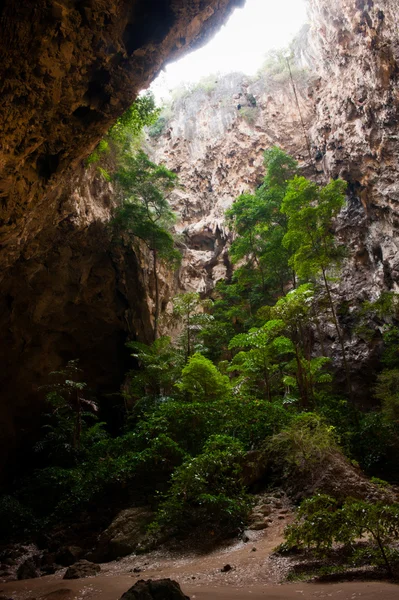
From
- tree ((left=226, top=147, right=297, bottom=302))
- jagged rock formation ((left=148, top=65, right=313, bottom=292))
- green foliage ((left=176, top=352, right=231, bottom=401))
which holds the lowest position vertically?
green foliage ((left=176, top=352, right=231, bottom=401))

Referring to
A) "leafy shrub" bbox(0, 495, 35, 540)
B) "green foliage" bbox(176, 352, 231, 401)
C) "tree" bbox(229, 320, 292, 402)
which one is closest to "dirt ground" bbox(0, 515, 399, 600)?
"leafy shrub" bbox(0, 495, 35, 540)

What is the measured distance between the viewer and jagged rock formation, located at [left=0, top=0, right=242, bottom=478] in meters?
5.43

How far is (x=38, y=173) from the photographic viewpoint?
22.6ft

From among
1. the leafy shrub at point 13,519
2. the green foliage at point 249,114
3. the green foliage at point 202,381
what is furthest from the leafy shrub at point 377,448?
the green foliage at point 249,114

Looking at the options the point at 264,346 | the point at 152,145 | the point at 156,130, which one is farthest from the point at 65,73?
the point at 156,130

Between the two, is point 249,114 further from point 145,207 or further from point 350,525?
point 350,525

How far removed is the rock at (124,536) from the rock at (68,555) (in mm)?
345

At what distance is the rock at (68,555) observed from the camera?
6.13 meters

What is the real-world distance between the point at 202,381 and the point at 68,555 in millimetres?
6316

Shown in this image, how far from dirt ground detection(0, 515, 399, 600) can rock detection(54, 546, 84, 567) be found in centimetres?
73

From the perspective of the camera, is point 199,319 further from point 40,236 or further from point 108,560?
point 108,560

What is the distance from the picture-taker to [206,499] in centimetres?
602

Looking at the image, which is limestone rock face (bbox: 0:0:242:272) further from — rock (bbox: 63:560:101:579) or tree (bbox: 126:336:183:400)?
tree (bbox: 126:336:183:400)

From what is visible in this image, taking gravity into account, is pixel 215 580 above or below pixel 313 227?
below
